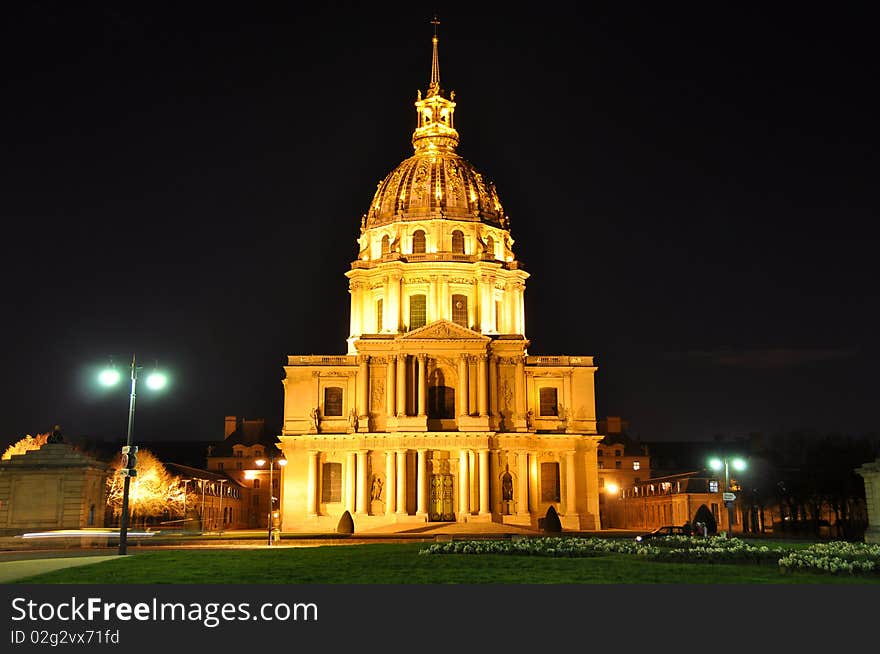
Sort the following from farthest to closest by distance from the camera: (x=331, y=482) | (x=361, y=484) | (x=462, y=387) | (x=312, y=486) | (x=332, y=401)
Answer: (x=332, y=401), (x=331, y=482), (x=312, y=486), (x=462, y=387), (x=361, y=484)

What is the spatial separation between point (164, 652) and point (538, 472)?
66612mm

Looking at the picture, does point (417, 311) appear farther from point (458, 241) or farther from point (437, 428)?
point (437, 428)

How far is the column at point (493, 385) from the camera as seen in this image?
3051 inches

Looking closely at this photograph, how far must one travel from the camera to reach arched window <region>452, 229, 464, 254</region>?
89.6 m

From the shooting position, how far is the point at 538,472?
79188 mm

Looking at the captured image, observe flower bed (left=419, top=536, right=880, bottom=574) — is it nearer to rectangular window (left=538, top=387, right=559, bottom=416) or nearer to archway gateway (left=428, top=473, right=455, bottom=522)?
archway gateway (left=428, top=473, right=455, bottom=522)

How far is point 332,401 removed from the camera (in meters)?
80.4

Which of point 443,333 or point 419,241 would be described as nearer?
point 443,333

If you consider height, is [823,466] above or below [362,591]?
above

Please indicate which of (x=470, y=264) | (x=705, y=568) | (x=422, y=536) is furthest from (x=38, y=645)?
(x=470, y=264)

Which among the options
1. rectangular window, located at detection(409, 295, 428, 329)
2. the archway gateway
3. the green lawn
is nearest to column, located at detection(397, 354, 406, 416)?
the archway gateway

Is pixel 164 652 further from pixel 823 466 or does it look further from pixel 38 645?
pixel 823 466

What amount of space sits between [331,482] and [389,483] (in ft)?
19.3

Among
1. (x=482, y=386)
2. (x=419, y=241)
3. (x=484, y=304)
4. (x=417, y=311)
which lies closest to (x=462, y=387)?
(x=482, y=386)
